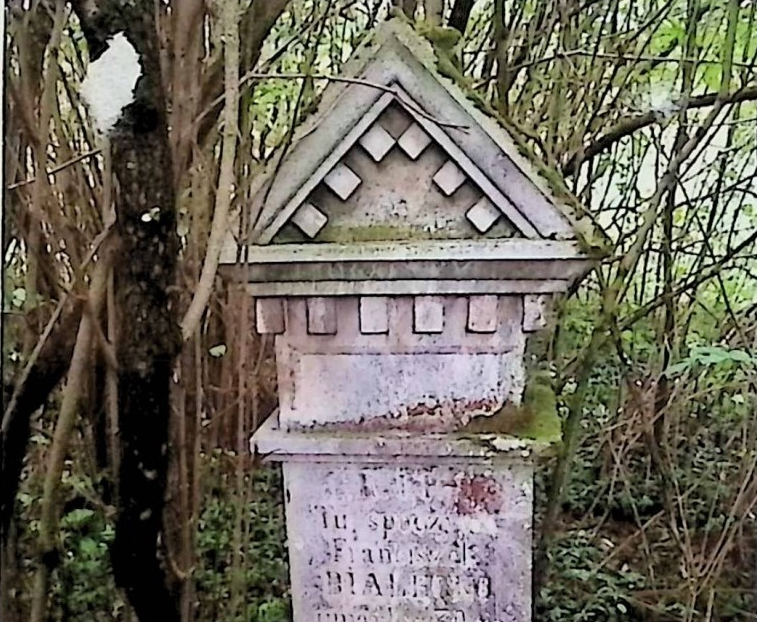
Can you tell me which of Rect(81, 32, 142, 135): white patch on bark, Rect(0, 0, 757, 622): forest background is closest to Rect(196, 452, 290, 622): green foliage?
Rect(0, 0, 757, 622): forest background

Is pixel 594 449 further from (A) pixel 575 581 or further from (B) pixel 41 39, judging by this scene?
(B) pixel 41 39

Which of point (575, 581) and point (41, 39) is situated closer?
point (41, 39)

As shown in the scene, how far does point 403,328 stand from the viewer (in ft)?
6.12

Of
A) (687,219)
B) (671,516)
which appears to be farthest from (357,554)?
(687,219)

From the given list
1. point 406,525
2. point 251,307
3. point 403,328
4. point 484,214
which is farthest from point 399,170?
point 251,307

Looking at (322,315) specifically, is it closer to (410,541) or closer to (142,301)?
(142,301)

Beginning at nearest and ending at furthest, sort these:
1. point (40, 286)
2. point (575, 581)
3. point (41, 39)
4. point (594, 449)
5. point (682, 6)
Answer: point (41, 39)
point (40, 286)
point (575, 581)
point (682, 6)
point (594, 449)

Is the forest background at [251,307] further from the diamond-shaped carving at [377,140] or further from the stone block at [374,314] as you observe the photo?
the stone block at [374,314]

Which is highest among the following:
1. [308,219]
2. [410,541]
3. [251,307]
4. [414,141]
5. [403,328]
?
[414,141]

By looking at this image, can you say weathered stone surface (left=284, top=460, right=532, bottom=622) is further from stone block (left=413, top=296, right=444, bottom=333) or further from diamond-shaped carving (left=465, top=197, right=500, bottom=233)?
diamond-shaped carving (left=465, top=197, right=500, bottom=233)

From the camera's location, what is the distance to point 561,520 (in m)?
3.67

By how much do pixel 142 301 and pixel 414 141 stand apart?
1.83 feet

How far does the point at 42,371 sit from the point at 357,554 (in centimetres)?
80

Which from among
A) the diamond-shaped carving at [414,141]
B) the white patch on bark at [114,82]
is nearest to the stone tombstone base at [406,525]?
the diamond-shaped carving at [414,141]
